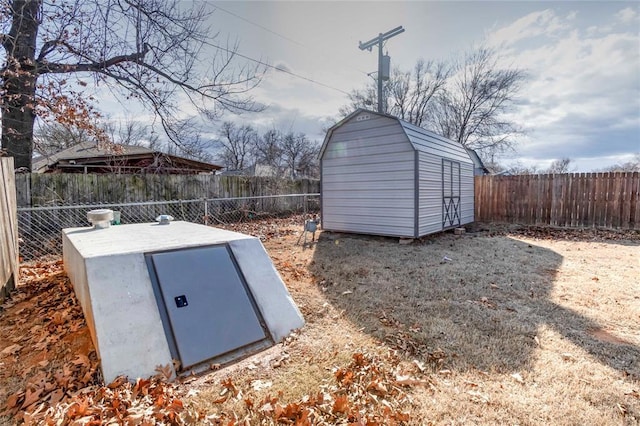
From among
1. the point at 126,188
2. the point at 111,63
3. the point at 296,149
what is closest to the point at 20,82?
the point at 111,63

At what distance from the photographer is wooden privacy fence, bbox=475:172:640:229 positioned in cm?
857

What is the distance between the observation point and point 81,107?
240 inches

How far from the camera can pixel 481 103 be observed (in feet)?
65.7

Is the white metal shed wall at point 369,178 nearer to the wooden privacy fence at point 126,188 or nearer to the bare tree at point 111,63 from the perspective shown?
the bare tree at point 111,63

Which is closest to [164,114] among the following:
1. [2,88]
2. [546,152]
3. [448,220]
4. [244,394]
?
[2,88]

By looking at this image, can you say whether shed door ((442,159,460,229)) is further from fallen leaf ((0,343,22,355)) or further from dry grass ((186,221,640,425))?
fallen leaf ((0,343,22,355))

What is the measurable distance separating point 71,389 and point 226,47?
235 inches

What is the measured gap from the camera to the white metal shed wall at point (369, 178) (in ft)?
21.7

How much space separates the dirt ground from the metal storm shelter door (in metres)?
0.18

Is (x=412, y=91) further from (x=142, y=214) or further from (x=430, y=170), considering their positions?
(x=142, y=214)

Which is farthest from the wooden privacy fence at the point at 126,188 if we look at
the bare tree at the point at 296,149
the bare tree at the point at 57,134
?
the bare tree at the point at 296,149

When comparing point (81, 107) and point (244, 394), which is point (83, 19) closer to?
point (81, 107)

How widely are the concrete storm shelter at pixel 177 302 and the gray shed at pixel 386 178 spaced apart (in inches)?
174

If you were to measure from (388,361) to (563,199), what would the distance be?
10368mm
